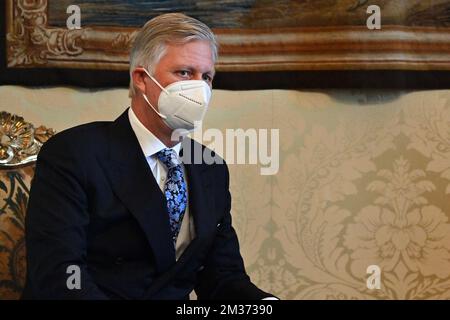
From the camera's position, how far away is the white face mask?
1.80 m

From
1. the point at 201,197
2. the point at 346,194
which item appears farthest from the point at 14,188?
the point at 346,194

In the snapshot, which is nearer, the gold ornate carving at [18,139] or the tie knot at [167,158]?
the tie knot at [167,158]

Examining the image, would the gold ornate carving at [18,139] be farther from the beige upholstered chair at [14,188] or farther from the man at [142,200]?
the man at [142,200]

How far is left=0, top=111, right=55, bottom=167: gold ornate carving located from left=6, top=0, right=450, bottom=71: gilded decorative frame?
6.5 inches

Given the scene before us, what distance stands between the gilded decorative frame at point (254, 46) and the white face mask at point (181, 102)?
14.0 inches

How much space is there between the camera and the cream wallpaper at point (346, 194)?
2.19 meters

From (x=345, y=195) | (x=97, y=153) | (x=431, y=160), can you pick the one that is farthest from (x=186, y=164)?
(x=431, y=160)

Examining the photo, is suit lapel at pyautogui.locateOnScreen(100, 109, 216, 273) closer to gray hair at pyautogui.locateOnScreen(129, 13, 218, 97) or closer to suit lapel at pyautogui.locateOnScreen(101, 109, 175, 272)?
suit lapel at pyautogui.locateOnScreen(101, 109, 175, 272)

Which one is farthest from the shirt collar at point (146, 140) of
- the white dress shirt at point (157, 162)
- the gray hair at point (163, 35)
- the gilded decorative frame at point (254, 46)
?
the gilded decorative frame at point (254, 46)

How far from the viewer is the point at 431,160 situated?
2.21 meters

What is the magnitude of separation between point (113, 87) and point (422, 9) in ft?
3.04

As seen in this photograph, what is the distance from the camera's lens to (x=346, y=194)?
2209 mm

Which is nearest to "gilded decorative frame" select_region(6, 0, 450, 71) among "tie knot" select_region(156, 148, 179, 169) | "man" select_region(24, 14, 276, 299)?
"man" select_region(24, 14, 276, 299)
